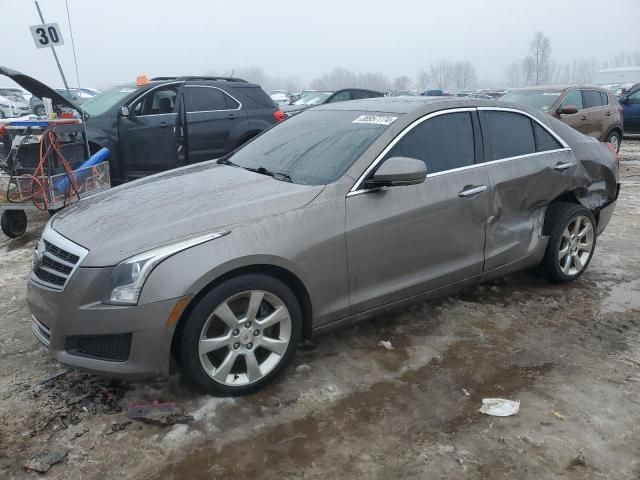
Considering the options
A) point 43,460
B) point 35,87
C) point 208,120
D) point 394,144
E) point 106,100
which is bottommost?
point 43,460

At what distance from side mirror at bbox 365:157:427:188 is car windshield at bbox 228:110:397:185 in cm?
21

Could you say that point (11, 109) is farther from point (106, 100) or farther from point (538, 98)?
point (538, 98)

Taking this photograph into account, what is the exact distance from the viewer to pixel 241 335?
295 centimetres

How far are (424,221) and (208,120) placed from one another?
5467 mm

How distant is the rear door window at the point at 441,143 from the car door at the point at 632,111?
14.2 metres

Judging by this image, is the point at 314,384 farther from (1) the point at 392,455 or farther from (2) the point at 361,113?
(2) the point at 361,113

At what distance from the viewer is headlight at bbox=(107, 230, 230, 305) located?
2.65 m

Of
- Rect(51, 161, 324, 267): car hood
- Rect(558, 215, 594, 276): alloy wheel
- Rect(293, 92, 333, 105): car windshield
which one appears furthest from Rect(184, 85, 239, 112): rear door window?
Rect(293, 92, 333, 105): car windshield

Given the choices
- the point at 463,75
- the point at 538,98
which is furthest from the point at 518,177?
the point at 463,75

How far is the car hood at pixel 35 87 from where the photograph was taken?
228 inches

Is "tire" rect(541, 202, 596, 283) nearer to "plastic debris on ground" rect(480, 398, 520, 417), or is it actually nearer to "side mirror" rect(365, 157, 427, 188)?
"side mirror" rect(365, 157, 427, 188)

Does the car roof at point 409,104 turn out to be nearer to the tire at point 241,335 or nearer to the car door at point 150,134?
the tire at point 241,335

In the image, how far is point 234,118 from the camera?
8.40m

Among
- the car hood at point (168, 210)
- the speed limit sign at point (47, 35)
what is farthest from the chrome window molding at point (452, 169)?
the speed limit sign at point (47, 35)
